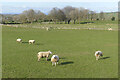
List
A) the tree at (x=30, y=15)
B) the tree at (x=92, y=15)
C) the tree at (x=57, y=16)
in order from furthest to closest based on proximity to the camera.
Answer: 1. the tree at (x=92, y=15)
2. the tree at (x=30, y=15)
3. the tree at (x=57, y=16)

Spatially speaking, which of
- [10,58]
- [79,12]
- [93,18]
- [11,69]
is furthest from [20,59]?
[93,18]

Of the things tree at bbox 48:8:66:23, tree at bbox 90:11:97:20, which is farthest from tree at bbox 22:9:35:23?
tree at bbox 90:11:97:20

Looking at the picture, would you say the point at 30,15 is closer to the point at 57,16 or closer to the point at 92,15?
the point at 57,16

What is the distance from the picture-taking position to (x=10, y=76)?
12.6 m

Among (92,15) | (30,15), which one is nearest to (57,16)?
(30,15)

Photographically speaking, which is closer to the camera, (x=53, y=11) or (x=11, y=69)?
(x=11, y=69)

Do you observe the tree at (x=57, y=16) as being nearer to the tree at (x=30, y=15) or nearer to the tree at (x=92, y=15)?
the tree at (x=30, y=15)

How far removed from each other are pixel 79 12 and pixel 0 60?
101 m

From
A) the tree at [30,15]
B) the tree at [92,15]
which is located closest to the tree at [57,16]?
the tree at [30,15]

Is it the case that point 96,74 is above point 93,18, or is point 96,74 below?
below

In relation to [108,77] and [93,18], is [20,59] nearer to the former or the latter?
[108,77]

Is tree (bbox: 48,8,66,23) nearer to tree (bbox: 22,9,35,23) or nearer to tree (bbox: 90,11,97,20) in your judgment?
tree (bbox: 22,9,35,23)

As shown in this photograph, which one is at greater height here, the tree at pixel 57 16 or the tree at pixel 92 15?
the tree at pixel 92 15

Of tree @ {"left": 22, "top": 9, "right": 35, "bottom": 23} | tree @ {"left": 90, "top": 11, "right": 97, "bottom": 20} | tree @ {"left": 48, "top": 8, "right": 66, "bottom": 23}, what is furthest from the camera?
tree @ {"left": 90, "top": 11, "right": 97, "bottom": 20}
